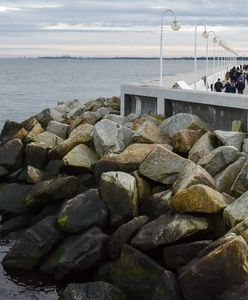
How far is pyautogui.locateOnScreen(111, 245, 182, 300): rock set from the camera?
9820mm

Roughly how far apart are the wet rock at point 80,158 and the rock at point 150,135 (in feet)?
3.36

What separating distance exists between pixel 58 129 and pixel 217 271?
9.41 metres

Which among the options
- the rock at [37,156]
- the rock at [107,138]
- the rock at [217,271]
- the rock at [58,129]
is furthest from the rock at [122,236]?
the rock at [58,129]

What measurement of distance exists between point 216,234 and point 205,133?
3893 millimetres

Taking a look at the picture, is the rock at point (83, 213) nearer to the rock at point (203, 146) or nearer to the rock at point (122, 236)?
the rock at point (122, 236)

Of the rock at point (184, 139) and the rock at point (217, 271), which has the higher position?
the rock at point (184, 139)

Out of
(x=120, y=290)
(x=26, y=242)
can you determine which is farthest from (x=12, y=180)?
(x=120, y=290)

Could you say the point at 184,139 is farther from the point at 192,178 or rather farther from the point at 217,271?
the point at 217,271

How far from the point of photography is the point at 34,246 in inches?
448

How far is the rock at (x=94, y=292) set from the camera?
9.62 meters

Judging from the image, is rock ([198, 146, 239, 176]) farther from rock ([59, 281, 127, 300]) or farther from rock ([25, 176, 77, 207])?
rock ([59, 281, 127, 300])

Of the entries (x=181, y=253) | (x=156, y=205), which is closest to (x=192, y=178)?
(x=156, y=205)

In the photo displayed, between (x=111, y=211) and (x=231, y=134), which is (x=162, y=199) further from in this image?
(x=231, y=134)

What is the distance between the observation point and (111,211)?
38.1ft
